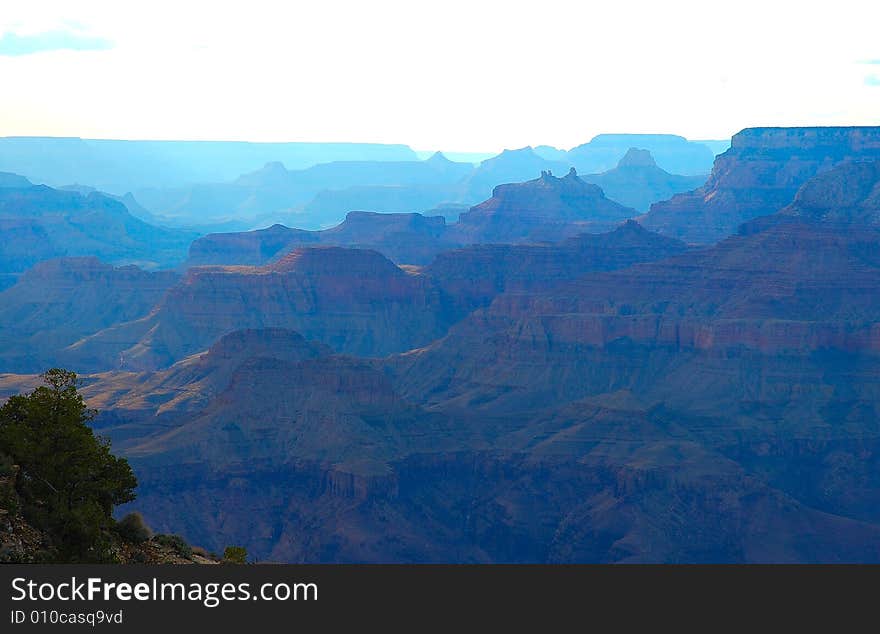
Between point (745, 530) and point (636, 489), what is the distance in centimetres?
890

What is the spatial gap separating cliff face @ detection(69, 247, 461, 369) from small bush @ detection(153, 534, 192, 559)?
13813 centimetres

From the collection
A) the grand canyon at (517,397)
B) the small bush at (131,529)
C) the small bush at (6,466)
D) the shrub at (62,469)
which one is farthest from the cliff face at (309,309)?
the small bush at (6,466)

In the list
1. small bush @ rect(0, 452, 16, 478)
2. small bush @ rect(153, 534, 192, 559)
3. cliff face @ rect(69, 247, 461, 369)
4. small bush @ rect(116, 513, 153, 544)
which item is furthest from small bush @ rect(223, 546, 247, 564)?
cliff face @ rect(69, 247, 461, 369)

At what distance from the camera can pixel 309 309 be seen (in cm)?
17475

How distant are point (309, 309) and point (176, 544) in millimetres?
144782

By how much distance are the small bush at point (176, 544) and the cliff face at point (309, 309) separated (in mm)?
138130

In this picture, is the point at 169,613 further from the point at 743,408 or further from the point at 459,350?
the point at 459,350

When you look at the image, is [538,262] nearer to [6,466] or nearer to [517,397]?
[517,397]

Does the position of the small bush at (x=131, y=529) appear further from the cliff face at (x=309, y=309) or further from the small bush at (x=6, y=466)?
the cliff face at (x=309, y=309)

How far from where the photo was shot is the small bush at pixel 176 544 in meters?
29.8

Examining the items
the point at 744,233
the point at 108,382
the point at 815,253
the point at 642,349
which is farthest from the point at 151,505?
the point at 744,233

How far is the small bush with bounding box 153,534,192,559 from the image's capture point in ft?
97.9

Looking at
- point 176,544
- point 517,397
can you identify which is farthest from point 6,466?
point 517,397

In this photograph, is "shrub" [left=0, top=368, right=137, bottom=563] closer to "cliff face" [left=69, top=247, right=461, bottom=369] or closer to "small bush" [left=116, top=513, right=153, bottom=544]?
"small bush" [left=116, top=513, right=153, bottom=544]
